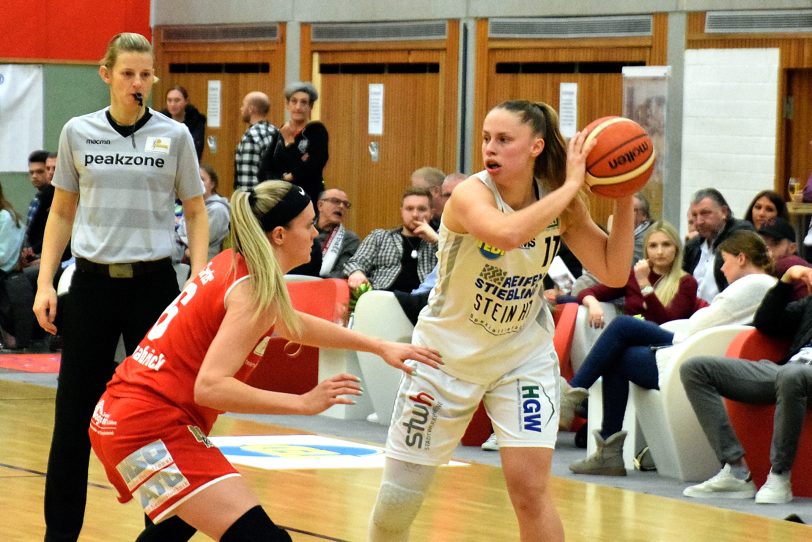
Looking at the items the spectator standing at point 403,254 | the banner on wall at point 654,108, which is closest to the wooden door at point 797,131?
the banner on wall at point 654,108

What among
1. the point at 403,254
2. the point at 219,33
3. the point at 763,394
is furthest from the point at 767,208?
the point at 219,33

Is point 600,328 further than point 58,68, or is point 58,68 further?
point 58,68

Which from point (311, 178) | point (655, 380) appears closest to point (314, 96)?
point (311, 178)

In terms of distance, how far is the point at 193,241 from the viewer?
4789 millimetres

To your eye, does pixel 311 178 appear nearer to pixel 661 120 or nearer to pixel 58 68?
pixel 661 120

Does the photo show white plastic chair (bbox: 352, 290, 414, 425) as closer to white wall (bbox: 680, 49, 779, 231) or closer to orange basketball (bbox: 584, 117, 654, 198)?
white wall (bbox: 680, 49, 779, 231)

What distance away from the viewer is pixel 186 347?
3.60 meters

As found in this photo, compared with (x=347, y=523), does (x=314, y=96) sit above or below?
above

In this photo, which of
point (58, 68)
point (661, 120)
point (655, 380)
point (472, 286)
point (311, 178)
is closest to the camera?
point (472, 286)

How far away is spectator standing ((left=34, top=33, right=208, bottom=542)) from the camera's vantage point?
466 centimetres

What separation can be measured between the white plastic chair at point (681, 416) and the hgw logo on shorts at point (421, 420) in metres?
2.99

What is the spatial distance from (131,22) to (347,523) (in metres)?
11.7

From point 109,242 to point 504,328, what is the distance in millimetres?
1312

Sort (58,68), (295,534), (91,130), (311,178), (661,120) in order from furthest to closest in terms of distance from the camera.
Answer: (58,68), (661,120), (311,178), (295,534), (91,130)
